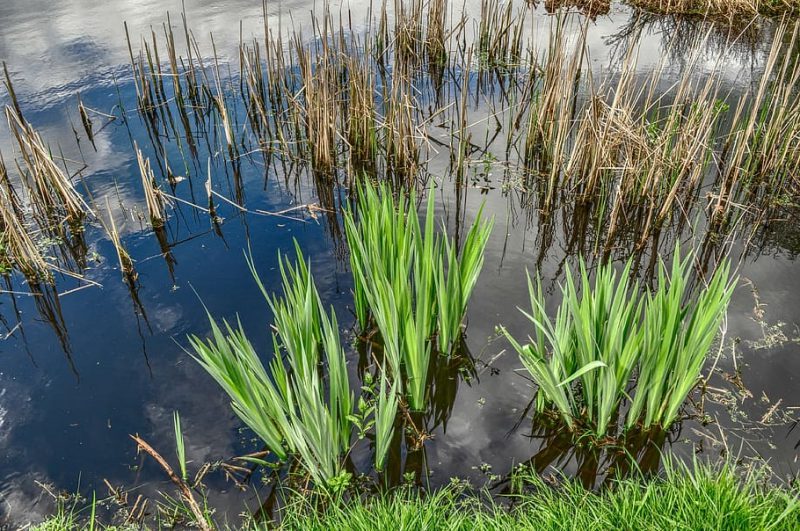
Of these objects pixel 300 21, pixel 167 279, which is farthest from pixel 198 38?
pixel 167 279

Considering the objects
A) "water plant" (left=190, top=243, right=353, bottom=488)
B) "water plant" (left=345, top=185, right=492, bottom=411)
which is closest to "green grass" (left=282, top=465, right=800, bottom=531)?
"water plant" (left=190, top=243, right=353, bottom=488)

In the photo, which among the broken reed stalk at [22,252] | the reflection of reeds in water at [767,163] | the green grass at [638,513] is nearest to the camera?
the green grass at [638,513]

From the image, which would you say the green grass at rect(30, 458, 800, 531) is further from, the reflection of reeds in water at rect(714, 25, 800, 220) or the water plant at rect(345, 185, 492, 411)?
the reflection of reeds in water at rect(714, 25, 800, 220)

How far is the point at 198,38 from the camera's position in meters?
8.61

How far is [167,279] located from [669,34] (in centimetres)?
829

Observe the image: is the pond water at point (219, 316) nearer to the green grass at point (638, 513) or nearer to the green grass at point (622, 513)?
the green grass at point (622, 513)

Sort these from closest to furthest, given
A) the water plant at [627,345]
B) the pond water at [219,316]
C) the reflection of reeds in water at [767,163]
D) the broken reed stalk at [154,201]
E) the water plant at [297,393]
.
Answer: the water plant at [297,393] < the water plant at [627,345] < the pond water at [219,316] < the broken reed stalk at [154,201] < the reflection of reeds in water at [767,163]

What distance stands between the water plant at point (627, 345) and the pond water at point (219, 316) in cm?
35

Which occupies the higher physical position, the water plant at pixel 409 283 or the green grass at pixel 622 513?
the water plant at pixel 409 283

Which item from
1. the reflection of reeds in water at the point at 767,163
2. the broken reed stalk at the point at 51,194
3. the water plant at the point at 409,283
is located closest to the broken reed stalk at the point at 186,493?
the water plant at the point at 409,283

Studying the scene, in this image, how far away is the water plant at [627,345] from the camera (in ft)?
8.93

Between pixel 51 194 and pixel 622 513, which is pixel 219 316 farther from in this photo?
pixel 622 513

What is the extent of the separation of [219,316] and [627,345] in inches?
106

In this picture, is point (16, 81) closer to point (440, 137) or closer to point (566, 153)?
point (440, 137)
